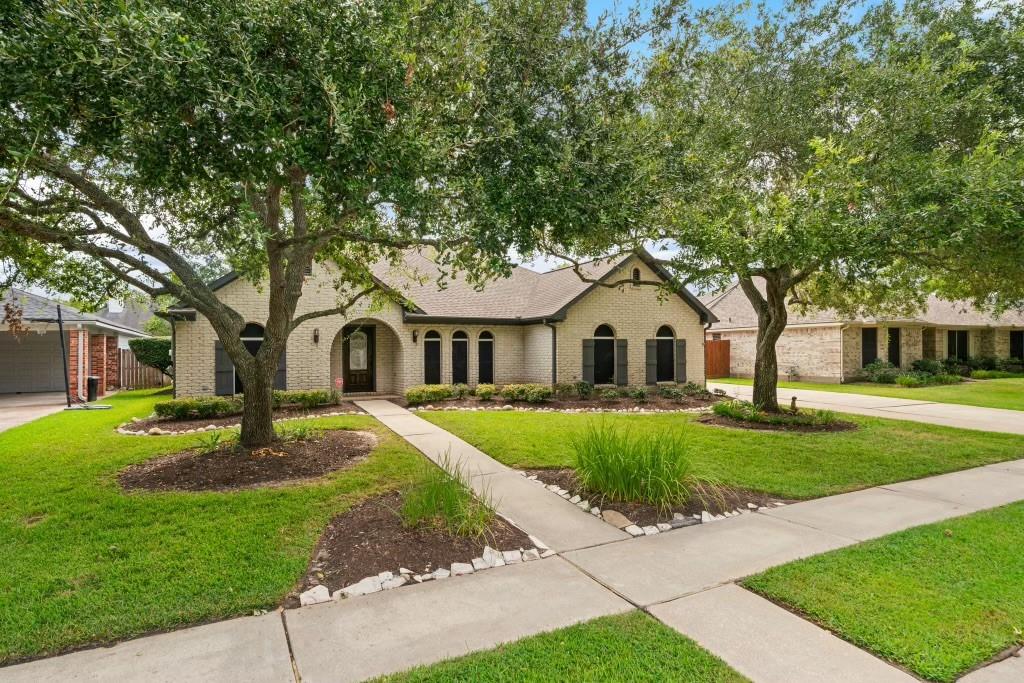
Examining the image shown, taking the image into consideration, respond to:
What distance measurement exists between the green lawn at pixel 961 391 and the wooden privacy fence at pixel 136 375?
26178 mm

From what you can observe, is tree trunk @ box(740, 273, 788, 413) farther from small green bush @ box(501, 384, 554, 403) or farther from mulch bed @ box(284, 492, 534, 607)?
mulch bed @ box(284, 492, 534, 607)

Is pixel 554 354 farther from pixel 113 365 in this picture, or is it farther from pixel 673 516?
pixel 113 365

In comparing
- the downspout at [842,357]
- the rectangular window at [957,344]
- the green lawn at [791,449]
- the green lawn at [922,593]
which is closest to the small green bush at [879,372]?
the downspout at [842,357]

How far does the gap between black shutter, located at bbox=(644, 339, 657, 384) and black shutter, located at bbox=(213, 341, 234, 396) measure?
1295 cm

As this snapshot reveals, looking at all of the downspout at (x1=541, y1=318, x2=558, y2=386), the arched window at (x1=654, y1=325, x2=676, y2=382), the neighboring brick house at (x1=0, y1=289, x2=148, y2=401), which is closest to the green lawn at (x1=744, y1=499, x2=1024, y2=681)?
the downspout at (x1=541, y1=318, x2=558, y2=386)

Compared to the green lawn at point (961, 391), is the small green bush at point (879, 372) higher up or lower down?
higher up

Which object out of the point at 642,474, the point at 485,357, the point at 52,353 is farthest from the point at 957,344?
the point at 52,353

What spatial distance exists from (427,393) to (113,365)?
16.1m

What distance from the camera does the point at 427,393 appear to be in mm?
15141

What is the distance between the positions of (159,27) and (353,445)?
6880 mm

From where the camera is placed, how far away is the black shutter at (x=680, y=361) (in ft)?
61.4

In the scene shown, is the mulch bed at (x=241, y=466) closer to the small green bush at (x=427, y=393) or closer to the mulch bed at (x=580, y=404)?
the small green bush at (x=427, y=393)

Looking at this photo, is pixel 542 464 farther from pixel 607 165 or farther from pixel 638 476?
pixel 607 165

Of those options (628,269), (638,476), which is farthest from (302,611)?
(628,269)
